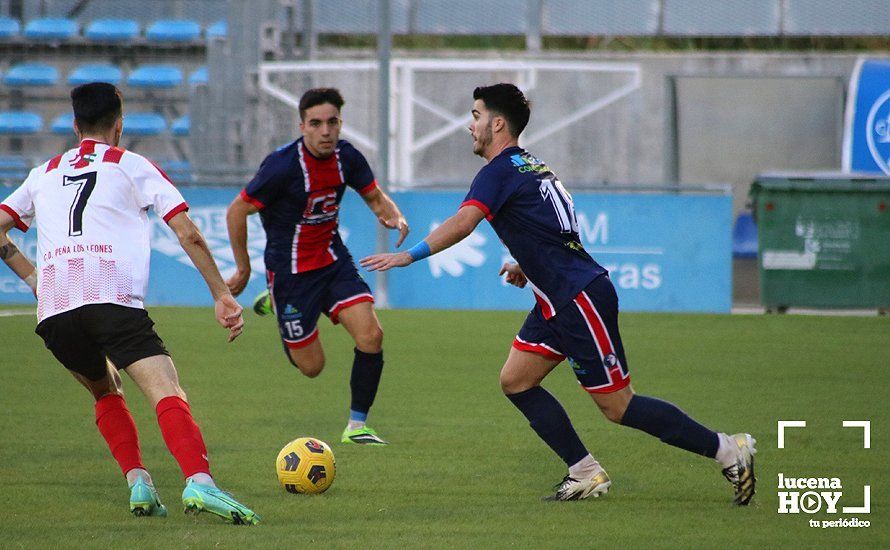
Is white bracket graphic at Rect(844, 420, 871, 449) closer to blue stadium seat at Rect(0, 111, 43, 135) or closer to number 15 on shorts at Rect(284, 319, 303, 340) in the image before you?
number 15 on shorts at Rect(284, 319, 303, 340)

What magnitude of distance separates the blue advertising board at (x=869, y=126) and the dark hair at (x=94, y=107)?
53.5 feet

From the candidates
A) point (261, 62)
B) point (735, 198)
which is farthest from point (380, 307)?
point (735, 198)

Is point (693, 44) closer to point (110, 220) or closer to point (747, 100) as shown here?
point (747, 100)

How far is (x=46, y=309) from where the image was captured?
5.75 meters

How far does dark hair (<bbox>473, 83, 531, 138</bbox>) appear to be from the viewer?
643cm

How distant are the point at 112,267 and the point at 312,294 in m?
3.03

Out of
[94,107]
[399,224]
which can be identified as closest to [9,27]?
[399,224]

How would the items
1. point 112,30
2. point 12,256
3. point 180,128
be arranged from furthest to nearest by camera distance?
1. point 112,30
2. point 180,128
3. point 12,256

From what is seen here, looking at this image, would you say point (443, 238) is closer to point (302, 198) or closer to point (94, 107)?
point (94, 107)

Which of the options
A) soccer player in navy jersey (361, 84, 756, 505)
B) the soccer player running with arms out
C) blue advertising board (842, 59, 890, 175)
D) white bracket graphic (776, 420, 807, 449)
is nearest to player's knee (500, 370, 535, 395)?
soccer player in navy jersey (361, 84, 756, 505)

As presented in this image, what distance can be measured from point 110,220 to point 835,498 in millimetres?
3717

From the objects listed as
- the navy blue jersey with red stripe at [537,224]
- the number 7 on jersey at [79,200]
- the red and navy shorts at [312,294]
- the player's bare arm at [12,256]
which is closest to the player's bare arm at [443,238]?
the navy blue jersey with red stripe at [537,224]

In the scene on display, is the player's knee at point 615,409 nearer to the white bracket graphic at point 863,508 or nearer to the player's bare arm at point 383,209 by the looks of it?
the white bracket graphic at point 863,508

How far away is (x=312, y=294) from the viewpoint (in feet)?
28.4
